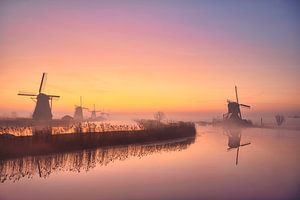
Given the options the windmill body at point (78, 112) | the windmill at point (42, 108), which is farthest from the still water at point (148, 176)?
the windmill body at point (78, 112)

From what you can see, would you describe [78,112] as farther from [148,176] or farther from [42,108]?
[148,176]

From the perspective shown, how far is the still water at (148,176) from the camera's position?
9656mm

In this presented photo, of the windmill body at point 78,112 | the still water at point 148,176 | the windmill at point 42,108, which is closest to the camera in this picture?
the still water at point 148,176

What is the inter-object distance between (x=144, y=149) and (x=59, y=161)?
6.48m

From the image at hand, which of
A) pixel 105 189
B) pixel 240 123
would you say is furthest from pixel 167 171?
pixel 240 123

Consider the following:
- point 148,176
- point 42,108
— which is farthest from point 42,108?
point 148,176

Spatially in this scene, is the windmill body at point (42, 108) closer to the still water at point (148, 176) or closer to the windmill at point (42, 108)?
the windmill at point (42, 108)

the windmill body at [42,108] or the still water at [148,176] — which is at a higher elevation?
the windmill body at [42,108]

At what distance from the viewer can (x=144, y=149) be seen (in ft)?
64.5

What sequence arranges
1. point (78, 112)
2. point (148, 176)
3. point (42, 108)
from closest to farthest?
1. point (148, 176)
2. point (42, 108)
3. point (78, 112)

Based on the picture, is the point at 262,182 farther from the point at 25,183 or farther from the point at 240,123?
the point at 240,123

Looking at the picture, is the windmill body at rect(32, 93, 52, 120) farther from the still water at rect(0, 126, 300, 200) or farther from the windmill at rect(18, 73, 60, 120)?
the still water at rect(0, 126, 300, 200)

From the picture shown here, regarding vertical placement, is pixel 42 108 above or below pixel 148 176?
above

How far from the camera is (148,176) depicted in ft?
40.1
